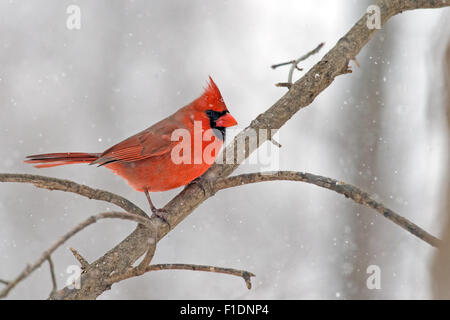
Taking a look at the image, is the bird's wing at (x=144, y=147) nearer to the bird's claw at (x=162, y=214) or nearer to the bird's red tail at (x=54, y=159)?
the bird's red tail at (x=54, y=159)

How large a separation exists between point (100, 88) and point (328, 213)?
8.33 ft

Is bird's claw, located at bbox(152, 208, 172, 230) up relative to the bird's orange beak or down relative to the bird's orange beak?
down

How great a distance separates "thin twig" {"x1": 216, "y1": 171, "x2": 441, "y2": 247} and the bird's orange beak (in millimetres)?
533

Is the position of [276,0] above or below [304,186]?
above

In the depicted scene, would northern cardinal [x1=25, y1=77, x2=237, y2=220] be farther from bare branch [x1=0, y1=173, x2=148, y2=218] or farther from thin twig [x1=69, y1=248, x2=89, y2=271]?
thin twig [x1=69, y1=248, x2=89, y2=271]

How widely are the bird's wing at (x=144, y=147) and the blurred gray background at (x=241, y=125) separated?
1825mm

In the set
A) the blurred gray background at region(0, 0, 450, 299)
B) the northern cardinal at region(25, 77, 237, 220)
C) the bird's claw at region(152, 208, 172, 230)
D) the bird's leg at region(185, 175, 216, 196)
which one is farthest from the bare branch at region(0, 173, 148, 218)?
the blurred gray background at region(0, 0, 450, 299)

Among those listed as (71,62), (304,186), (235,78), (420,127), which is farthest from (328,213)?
(71,62)

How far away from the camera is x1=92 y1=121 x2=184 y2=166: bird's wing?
101 inches

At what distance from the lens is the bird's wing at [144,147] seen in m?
2.56

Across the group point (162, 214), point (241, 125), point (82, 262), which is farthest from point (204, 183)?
point (241, 125)

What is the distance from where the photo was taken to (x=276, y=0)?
18.3 feet
